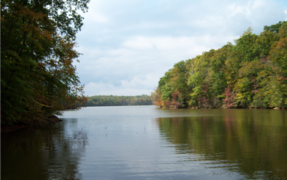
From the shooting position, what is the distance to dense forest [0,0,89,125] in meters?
13.0

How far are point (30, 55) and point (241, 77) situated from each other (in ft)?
172

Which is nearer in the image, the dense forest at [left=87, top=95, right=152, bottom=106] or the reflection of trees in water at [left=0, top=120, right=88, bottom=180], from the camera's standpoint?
the reflection of trees in water at [left=0, top=120, right=88, bottom=180]

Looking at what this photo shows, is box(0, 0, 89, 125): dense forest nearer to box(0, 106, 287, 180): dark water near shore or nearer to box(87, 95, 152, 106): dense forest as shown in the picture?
box(0, 106, 287, 180): dark water near shore

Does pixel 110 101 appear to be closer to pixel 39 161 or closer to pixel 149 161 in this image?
pixel 39 161

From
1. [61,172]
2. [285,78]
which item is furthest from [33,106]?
[285,78]

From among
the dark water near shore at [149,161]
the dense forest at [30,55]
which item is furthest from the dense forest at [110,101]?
the dark water near shore at [149,161]

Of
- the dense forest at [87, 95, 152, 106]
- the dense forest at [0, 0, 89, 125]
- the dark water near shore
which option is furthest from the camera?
the dense forest at [87, 95, 152, 106]

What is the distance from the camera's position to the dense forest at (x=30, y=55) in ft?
42.6

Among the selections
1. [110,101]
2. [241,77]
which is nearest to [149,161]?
[241,77]

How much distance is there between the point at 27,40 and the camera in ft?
49.2

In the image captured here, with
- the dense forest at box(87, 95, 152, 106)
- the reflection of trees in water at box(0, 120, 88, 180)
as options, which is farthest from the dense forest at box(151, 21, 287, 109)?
the dense forest at box(87, 95, 152, 106)

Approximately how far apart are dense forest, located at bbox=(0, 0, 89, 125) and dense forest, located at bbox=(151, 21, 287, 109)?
39.7m

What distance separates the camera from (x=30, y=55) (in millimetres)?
16703

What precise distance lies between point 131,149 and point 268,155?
5.22m
